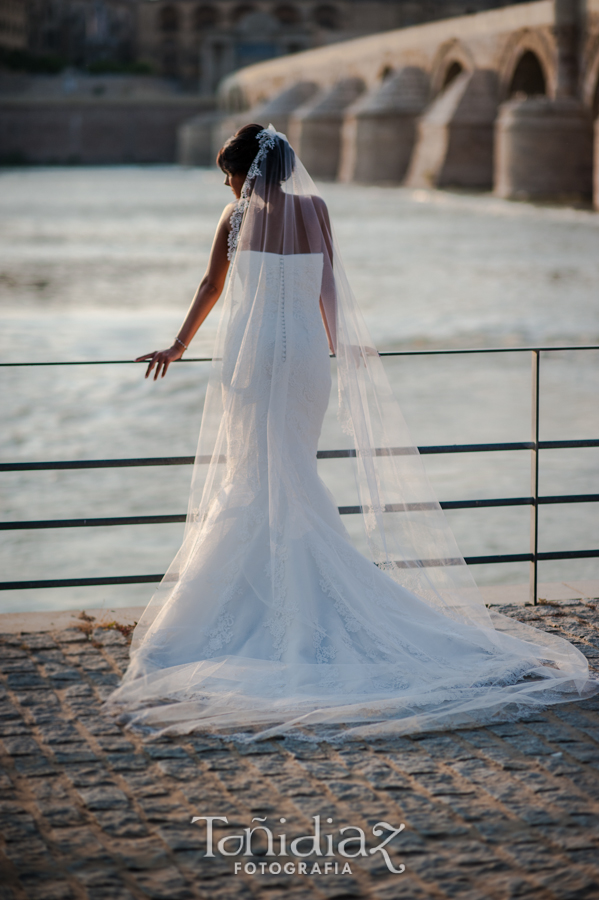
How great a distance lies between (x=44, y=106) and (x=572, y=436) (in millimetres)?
60177

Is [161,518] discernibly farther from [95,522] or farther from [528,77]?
[528,77]

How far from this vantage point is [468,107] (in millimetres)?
31141

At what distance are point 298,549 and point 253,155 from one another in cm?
116

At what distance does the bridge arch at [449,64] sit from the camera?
33312mm

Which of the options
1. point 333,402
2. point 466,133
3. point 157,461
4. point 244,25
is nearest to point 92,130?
point 244,25

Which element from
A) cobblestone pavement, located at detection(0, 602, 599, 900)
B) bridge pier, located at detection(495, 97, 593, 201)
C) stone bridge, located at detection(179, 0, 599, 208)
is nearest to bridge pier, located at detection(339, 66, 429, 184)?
stone bridge, located at detection(179, 0, 599, 208)

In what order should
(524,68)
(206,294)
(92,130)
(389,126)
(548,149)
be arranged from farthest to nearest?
(92,130), (389,126), (524,68), (548,149), (206,294)

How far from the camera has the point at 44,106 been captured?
210ft

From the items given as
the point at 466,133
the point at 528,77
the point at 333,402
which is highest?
the point at 528,77

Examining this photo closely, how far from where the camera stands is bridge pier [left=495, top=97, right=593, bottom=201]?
26.4 metres

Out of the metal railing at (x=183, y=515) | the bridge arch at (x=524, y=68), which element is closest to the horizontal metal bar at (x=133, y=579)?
the metal railing at (x=183, y=515)

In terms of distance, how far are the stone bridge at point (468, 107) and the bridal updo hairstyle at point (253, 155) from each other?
22.1m

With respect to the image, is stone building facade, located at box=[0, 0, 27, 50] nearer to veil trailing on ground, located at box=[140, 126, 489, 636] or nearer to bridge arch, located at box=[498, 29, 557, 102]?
bridge arch, located at box=[498, 29, 557, 102]

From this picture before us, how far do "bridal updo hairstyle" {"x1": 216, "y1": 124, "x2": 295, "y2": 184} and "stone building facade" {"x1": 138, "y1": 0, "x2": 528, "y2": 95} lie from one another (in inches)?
2630
